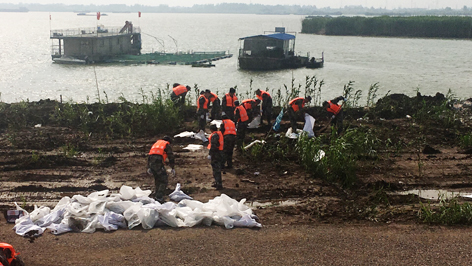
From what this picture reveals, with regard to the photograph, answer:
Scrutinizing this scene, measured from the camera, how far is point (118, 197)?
8.35 metres

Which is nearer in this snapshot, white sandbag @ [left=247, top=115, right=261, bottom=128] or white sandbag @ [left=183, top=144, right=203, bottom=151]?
white sandbag @ [left=183, top=144, right=203, bottom=151]

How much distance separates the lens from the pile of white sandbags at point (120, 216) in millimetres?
7770

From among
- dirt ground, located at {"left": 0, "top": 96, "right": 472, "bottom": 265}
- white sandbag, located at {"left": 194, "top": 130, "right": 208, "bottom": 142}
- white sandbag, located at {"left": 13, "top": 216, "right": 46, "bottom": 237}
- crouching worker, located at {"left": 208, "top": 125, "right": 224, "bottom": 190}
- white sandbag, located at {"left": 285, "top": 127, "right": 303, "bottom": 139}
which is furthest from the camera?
white sandbag, located at {"left": 194, "top": 130, "right": 208, "bottom": 142}

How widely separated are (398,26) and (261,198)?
2820 inches

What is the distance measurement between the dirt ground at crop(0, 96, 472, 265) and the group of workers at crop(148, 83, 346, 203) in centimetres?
57

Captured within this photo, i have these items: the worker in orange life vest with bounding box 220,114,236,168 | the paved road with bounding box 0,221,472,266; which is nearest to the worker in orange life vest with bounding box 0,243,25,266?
the paved road with bounding box 0,221,472,266

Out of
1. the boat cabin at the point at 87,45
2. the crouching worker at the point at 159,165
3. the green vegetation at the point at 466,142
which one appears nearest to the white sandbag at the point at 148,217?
the crouching worker at the point at 159,165

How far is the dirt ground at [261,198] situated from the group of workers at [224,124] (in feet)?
1.86

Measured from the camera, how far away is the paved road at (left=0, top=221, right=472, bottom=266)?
689 cm

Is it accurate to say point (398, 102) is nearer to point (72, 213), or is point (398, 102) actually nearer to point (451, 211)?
point (451, 211)

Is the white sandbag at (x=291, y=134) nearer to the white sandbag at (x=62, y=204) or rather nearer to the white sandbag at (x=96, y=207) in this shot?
the white sandbag at (x=96, y=207)

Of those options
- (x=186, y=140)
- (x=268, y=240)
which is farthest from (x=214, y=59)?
(x=268, y=240)

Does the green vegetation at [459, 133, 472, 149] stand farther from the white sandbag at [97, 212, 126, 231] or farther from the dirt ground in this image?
the white sandbag at [97, 212, 126, 231]

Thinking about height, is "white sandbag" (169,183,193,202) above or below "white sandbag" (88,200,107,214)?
below
